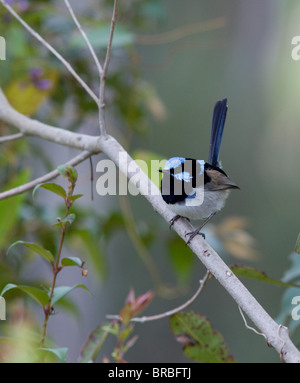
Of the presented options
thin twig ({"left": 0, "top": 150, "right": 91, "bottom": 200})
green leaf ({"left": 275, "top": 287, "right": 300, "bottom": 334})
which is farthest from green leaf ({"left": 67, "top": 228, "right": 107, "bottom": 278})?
green leaf ({"left": 275, "top": 287, "right": 300, "bottom": 334})

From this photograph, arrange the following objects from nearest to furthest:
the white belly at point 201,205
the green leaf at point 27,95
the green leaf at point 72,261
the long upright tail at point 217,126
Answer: the green leaf at point 72,261 → the white belly at point 201,205 → the long upright tail at point 217,126 → the green leaf at point 27,95

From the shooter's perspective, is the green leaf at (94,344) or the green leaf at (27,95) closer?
the green leaf at (94,344)

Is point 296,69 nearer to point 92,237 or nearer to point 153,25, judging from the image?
point 153,25

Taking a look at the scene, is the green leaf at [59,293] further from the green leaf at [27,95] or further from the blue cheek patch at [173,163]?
the green leaf at [27,95]

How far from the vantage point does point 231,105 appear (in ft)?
17.2

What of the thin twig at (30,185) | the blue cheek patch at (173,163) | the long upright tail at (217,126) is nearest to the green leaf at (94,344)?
the thin twig at (30,185)

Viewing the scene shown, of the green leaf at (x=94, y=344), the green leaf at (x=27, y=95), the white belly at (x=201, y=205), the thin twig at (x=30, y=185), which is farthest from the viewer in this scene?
the green leaf at (x=27, y=95)

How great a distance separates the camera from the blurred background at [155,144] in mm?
2121

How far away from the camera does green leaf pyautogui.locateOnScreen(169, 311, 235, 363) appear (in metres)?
1.18

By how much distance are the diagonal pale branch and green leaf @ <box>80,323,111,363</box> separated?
0.93ft

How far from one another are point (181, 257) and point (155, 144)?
351 centimetres

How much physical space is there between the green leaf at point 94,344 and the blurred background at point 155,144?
425 mm

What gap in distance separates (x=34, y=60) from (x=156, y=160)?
0.83 m
